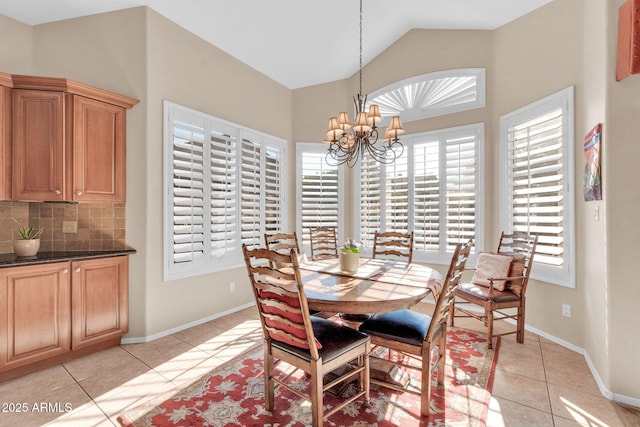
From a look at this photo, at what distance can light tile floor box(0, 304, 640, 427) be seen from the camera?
1976 mm

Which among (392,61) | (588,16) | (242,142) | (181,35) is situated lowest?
(242,142)

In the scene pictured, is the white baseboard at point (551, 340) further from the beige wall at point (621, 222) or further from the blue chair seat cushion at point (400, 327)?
the blue chair seat cushion at point (400, 327)

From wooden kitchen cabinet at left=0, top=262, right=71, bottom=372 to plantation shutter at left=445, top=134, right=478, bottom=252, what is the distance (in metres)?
4.23

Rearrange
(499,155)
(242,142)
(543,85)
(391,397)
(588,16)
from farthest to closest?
(242,142)
(499,155)
(543,85)
(588,16)
(391,397)

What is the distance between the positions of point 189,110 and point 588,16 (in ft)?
13.0

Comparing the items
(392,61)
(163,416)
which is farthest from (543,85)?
(163,416)

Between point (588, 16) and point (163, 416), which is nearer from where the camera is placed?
point (163, 416)

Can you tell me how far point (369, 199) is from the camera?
479 centimetres

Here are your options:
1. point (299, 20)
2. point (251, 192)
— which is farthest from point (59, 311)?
point (299, 20)

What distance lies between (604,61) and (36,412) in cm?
466

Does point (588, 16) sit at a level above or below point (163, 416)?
above

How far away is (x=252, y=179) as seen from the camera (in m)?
4.29

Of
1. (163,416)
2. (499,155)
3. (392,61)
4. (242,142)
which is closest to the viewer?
(163,416)

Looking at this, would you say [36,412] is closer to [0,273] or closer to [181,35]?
[0,273]
